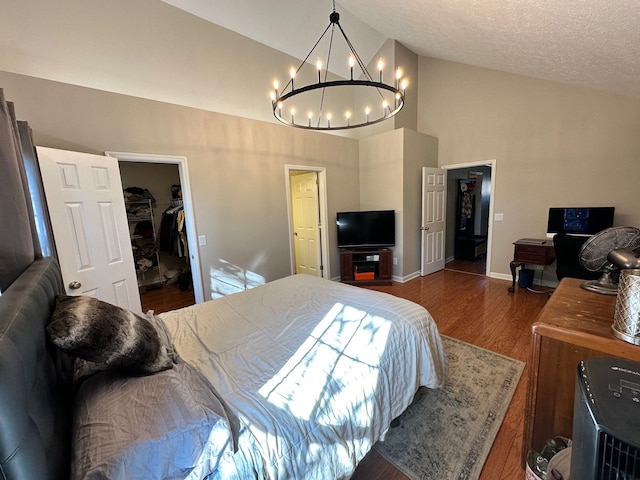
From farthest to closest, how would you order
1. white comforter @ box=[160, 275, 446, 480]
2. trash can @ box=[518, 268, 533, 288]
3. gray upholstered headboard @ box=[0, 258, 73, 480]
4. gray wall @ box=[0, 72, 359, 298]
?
trash can @ box=[518, 268, 533, 288] < gray wall @ box=[0, 72, 359, 298] < white comforter @ box=[160, 275, 446, 480] < gray upholstered headboard @ box=[0, 258, 73, 480]

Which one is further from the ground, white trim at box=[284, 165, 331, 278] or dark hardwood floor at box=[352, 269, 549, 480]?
white trim at box=[284, 165, 331, 278]

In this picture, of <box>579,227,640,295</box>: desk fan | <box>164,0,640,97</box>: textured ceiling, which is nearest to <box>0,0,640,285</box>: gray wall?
<box>164,0,640,97</box>: textured ceiling

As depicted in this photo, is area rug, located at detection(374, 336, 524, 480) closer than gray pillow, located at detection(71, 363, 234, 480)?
No

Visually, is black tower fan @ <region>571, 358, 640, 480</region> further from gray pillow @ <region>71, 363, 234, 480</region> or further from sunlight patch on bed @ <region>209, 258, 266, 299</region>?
sunlight patch on bed @ <region>209, 258, 266, 299</region>

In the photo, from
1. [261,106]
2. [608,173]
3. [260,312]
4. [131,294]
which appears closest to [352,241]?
[261,106]

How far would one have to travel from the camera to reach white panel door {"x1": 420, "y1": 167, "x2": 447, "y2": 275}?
14.8 ft

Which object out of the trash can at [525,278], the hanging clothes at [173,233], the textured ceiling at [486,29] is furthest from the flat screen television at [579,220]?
the hanging clothes at [173,233]

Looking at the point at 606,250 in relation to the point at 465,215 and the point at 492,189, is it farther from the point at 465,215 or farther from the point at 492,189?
the point at 465,215

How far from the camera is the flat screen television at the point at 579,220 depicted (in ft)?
10.8

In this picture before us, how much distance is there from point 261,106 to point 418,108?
2.97 meters

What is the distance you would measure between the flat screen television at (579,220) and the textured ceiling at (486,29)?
1.33 m

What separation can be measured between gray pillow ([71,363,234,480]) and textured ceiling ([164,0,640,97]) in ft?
9.33

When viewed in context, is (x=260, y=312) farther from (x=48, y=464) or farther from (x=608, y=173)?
(x=608, y=173)

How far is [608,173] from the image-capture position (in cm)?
334
